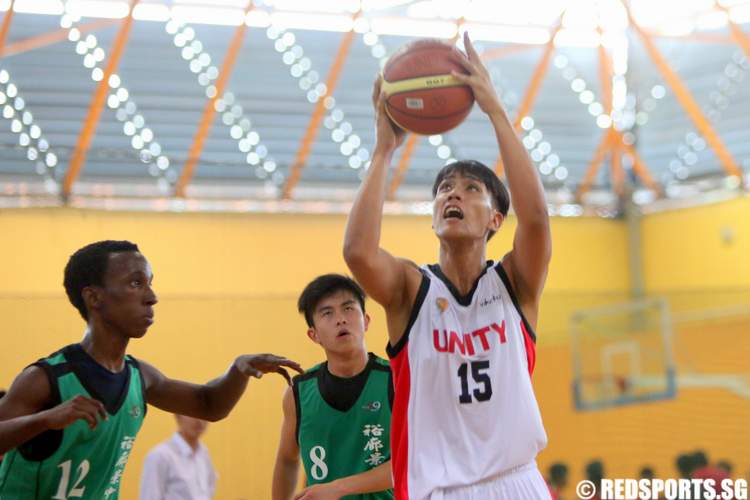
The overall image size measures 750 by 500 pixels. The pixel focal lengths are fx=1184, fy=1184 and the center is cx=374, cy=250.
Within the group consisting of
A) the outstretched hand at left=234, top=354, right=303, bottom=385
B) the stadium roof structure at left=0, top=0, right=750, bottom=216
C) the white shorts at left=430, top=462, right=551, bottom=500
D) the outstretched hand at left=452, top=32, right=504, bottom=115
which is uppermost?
the stadium roof structure at left=0, top=0, right=750, bottom=216

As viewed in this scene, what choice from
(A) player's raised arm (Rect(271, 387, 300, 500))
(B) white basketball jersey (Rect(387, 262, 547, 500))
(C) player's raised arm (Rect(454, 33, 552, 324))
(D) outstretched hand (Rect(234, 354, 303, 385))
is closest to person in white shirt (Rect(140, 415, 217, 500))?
(A) player's raised arm (Rect(271, 387, 300, 500))

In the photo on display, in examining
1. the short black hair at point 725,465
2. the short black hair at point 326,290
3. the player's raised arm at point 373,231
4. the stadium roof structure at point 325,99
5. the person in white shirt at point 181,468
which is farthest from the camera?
the stadium roof structure at point 325,99

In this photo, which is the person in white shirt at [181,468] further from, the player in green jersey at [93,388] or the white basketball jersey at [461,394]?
the white basketball jersey at [461,394]

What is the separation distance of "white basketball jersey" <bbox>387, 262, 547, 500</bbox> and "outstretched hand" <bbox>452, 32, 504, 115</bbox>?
1.95 feet

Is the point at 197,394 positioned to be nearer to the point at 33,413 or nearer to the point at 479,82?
the point at 33,413

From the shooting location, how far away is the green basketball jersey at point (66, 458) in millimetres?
4090

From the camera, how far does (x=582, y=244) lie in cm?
1739

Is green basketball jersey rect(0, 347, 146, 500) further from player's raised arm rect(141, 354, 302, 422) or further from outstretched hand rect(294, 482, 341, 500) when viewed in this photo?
outstretched hand rect(294, 482, 341, 500)

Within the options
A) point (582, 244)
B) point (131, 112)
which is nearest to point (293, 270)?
point (131, 112)

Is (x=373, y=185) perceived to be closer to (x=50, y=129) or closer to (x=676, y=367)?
(x=676, y=367)

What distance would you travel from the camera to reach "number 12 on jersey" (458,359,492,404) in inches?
147

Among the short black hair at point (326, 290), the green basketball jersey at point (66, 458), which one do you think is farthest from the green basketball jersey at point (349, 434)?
the green basketball jersey at point (66, 458)

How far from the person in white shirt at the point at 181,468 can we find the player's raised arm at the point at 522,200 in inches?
138

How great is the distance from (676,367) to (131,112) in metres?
8.61
